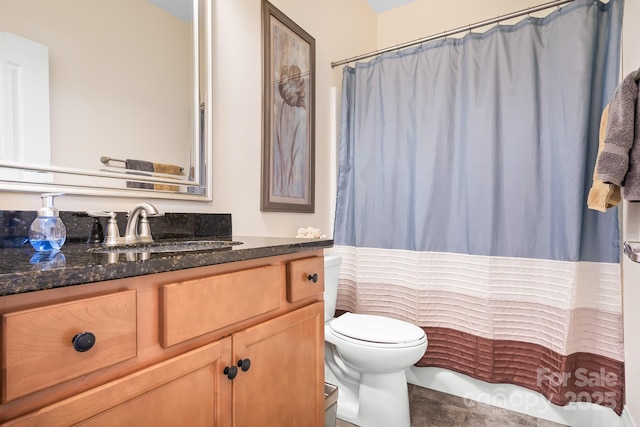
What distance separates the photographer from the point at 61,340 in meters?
0.50

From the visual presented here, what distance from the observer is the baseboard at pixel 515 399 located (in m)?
1.53

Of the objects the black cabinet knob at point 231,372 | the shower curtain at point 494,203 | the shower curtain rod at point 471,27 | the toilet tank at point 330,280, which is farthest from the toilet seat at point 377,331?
the shower curtain rod at point 471,27

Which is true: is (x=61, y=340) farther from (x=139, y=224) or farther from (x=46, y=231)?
(x=139, y=224)

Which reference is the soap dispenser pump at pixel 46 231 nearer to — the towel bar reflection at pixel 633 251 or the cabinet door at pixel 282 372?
the cabinet door at pixel 282 372

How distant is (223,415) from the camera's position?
2.48 feet

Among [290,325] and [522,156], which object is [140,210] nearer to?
[290,325]

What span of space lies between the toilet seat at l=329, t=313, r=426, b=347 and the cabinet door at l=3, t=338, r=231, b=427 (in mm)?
812

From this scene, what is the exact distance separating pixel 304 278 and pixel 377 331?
2.27 ft

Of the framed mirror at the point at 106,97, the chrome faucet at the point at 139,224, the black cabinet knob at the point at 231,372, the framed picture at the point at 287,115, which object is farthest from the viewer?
the framed picture at the point at 287,115

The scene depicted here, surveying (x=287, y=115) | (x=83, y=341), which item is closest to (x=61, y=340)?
(x=83, y=341)

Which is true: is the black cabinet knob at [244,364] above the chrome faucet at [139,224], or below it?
below

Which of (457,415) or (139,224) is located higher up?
(139,224)

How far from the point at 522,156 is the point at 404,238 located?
0.75m

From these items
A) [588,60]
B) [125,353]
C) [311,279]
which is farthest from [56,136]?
[588,60]
